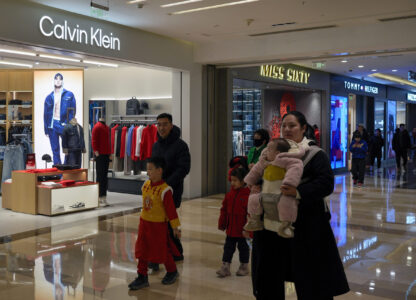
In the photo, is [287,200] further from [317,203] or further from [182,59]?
[182,59]

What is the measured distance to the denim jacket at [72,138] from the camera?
34.3ft

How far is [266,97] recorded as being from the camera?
548 inches

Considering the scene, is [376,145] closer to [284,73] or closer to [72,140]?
[284,73]

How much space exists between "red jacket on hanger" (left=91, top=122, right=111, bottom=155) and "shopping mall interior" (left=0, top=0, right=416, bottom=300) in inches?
17.9

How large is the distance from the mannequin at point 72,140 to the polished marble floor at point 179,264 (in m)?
2.28

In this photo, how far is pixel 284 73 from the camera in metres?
13.4

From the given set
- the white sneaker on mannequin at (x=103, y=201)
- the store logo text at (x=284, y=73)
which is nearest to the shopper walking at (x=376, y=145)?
the store logo text at (x=284, y=73)

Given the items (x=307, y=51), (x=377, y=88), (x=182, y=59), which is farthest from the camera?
(x=377, y=88)

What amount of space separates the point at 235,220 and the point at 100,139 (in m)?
5.08

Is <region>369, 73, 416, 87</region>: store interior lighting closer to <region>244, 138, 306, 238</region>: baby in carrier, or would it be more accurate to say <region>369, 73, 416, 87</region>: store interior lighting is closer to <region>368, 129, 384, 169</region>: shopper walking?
<region>368, 129, 384, 169</region>: shopper walking

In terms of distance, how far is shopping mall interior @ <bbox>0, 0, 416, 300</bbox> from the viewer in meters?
4.93

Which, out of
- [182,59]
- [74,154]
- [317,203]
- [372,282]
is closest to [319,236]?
[317,203]

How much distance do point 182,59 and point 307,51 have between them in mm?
2588

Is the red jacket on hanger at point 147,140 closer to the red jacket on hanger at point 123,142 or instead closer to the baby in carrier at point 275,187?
the red jacket on hanger at point 123,142
